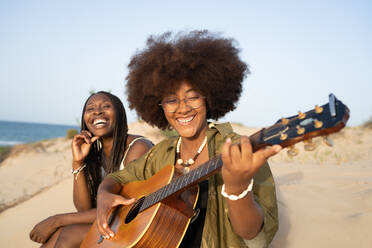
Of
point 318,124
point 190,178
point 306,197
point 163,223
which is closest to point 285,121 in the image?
point 318,124

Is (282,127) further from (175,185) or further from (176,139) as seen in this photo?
(176,139)

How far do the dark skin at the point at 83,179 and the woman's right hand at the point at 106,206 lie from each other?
1.84 feet

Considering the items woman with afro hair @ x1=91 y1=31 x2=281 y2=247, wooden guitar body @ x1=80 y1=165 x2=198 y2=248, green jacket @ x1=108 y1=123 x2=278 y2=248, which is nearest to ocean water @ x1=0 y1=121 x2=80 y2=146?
woman with afro hair @ x1=91 y1=31 x2=281 y2=247

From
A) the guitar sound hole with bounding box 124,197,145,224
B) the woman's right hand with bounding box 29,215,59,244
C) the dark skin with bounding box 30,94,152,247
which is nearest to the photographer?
the guitar sound hole with bounding box 124,197,145,224

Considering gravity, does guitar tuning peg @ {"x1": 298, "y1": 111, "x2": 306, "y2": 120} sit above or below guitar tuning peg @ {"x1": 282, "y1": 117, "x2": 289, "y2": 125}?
above

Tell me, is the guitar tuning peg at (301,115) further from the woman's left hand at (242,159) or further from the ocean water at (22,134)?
the ocean water at (22,134)

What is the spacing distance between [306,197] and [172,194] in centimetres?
306

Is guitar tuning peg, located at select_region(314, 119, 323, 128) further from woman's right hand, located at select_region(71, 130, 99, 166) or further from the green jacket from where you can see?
woman's right hand, located at select_region(71, 130, 99, 166)

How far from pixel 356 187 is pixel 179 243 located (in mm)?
3716

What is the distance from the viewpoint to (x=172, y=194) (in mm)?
2084

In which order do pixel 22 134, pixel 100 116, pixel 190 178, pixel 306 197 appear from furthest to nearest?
pixel 22 134 → pixel 306 197 → pixel 100 116 → pixel 190 178

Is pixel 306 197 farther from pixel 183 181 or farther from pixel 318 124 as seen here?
pixel 318 124

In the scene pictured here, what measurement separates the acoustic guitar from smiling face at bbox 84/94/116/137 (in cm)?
114

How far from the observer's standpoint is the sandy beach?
11.3 feet
